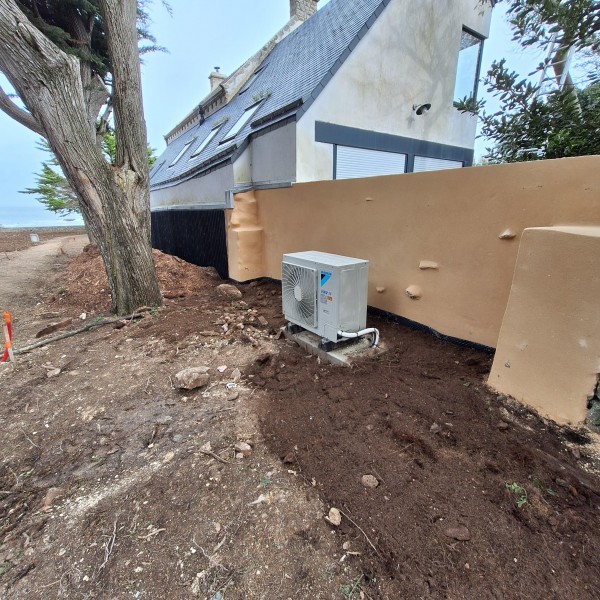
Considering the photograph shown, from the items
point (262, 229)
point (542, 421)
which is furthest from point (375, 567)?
point (262, 229)

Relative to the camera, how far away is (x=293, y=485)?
1.95 m

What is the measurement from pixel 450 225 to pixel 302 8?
44.1 ft

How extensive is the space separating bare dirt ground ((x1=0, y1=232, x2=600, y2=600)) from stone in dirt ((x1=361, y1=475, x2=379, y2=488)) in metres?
0.03

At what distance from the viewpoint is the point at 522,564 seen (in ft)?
4.69

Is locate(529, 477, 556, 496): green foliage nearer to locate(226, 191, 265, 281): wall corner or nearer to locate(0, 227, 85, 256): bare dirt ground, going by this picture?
locate(226, 191, 265, 281): wall corner

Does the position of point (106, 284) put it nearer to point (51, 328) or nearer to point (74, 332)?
point (51, 328)

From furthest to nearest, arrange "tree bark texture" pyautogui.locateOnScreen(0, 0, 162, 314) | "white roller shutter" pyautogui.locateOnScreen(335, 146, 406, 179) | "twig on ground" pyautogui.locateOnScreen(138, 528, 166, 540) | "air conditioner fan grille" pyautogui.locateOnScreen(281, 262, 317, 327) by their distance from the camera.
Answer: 1. "white roller shutter" pyautogui.locateOnScreen(335, 146, 406, 179)
2. "tree bark texture" pyautogui.locateOnScreen(0, 0, 162, 314)
3. "air conditioner fan grille" pyautogui.locateOnScreen(281, 262, 317, 327)
4. "twig on ground" pyautogui.locateOnScreen(138, 528, 166, 540)

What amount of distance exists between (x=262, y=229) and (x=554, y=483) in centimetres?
593

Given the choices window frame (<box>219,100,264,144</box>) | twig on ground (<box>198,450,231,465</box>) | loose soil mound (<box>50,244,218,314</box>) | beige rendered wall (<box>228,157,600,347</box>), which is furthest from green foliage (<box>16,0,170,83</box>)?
twig on ground (<box>198,450,231,465</box>)

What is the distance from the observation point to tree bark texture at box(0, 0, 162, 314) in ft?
12.0

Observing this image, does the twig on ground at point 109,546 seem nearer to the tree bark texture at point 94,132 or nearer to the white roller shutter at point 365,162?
the tree bark texture at point 94,132

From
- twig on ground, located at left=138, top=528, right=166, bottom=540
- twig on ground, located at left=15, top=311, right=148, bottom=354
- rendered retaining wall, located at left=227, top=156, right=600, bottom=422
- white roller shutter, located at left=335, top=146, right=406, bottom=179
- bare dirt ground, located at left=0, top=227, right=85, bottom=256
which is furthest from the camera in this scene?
bare dirt ground, located at left=0, top=227, right=85, bottom=256

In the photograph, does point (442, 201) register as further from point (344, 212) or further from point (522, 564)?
point (522, 564)

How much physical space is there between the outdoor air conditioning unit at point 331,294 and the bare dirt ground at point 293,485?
0.45 meters
